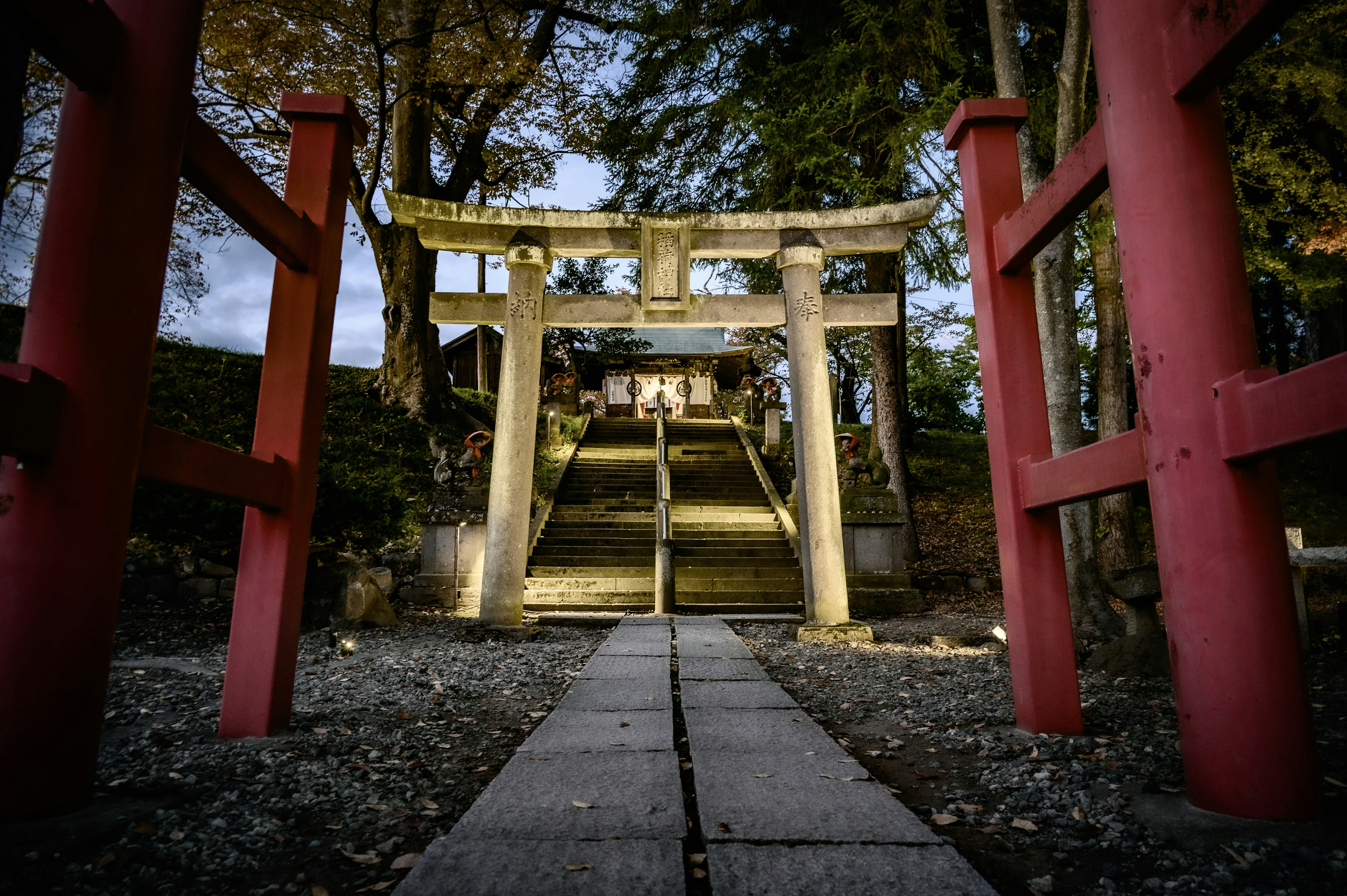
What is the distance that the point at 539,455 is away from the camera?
15266 millimetres

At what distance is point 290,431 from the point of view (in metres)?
2.61

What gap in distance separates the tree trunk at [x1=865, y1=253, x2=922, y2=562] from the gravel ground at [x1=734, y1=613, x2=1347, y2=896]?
25.0 feet

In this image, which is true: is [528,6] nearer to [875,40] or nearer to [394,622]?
[875,40]

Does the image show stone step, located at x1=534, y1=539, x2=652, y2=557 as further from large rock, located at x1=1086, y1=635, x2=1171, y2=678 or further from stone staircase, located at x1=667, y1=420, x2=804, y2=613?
large rock, located at x1=1086, y1=635, x2=1171, y2=678

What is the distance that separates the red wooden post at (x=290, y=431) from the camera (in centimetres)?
250

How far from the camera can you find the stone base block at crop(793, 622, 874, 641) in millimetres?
6199

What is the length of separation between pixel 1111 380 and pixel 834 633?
4.55 m

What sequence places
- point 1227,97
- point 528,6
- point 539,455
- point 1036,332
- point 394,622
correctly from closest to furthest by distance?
point 1036,332 → point 394,622 → point 1227,97 → point 528,6 → point 539,455

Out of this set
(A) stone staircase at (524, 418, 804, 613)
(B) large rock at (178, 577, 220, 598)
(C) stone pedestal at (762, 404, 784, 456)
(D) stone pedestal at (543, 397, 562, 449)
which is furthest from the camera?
(C) stone pedestal at (762, 404, 784, 456)

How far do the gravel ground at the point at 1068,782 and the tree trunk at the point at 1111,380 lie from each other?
3540 millimetres

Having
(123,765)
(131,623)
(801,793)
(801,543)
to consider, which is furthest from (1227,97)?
(131,623)

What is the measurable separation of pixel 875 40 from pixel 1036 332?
8.02 meters

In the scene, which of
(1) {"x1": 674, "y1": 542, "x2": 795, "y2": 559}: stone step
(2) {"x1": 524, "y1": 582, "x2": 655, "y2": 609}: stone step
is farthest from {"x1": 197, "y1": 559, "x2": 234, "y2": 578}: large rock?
(1) {"x1": 674, "y1": 542, "x2": 795, "y2": 559}: stone step

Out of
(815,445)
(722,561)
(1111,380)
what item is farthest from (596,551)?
(1111,380)
